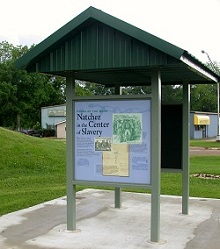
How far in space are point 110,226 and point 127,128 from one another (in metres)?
1.83

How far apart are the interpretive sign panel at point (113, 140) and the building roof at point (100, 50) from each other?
24.0 inches

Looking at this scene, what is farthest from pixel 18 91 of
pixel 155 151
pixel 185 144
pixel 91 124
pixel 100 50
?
pixel 155 151

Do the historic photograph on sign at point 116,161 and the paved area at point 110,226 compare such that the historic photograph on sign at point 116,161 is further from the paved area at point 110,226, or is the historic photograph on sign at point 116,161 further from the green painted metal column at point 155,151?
the paved area at point 110,226

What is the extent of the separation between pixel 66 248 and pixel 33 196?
177 inches

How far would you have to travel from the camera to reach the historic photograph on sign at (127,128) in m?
6.36

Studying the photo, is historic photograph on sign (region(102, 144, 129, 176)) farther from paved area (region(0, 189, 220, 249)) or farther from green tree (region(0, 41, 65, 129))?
green tree (region(0, 41, 65, 129))

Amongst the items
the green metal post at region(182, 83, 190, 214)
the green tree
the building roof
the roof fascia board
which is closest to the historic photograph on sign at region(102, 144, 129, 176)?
the building roof

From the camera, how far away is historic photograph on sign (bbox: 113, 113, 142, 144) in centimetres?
636

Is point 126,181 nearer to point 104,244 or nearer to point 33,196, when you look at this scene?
point 104,244

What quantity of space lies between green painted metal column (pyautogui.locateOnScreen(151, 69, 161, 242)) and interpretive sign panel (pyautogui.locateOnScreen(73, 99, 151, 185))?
0.36ft

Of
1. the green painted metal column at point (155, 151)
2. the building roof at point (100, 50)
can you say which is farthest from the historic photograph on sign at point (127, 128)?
the building roof at point (100, 50)

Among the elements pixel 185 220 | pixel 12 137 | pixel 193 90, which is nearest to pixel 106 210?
pixel 185 220

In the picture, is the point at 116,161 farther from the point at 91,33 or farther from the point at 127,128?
the point at 91,33

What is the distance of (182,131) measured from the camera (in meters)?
8.12
